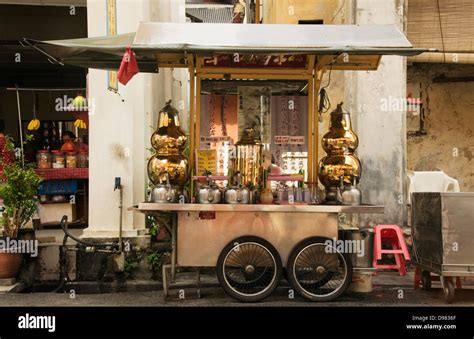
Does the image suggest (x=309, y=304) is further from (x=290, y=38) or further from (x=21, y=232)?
(x=21, y=232)

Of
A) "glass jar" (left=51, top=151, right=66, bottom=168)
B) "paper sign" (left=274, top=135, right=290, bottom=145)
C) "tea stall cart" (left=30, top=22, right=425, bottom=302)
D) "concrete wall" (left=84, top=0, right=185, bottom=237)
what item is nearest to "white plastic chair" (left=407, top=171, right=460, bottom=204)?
"paper sign" (left=274, top=135, right=290, bottom=145)

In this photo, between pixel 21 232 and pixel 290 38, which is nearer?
pixel 290 38

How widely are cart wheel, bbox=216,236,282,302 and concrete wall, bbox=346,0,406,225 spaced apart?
10.7ft

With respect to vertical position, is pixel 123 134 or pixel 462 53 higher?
pixel 462 53

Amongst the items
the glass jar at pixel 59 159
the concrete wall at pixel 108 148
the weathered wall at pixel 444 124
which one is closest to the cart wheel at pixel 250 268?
the concrete wall at pixel 108 148

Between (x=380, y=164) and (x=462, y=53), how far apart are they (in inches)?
107

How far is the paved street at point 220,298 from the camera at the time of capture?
26.0 ft

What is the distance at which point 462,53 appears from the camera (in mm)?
10953

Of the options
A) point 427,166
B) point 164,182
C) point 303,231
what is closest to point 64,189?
point 164,182

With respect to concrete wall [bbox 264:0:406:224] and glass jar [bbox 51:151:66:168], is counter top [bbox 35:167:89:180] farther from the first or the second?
concrete wall [bbox 264:0:406:224]

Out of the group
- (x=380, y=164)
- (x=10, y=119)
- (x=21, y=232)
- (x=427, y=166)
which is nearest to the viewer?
(x=21, y=232)

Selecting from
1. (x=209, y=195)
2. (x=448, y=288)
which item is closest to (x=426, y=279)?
(x=448, y=288)

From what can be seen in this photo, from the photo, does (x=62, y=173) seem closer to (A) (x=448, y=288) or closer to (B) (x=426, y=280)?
(B) (x=426, y=280)

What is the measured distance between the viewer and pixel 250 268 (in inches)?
309
